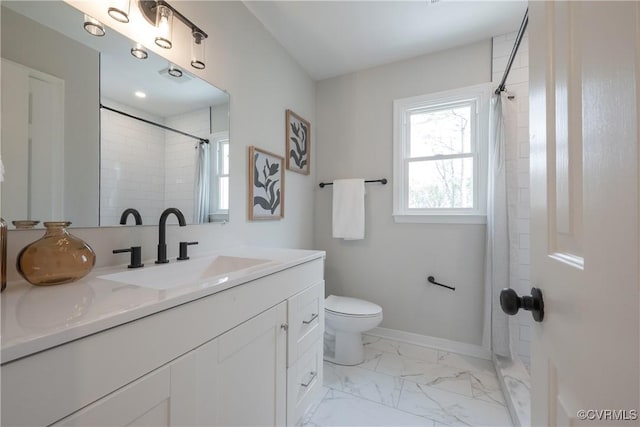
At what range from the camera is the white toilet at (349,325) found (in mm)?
1826

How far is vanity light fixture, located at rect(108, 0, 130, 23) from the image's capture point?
984mm

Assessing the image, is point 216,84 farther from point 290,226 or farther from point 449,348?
point 449,348

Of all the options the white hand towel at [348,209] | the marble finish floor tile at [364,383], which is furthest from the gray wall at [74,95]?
the white hand towel at [348,209]

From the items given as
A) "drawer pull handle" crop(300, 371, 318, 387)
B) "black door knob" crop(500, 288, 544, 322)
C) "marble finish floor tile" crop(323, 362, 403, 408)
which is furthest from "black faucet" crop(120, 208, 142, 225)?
"marble finish floor tile" crop(323, 362, 403, 408)

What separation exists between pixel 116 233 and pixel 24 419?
0.77m

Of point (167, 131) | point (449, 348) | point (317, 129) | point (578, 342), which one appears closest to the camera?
point (578, 342)

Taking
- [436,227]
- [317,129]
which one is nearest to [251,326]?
[436,227]

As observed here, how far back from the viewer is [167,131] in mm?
1255

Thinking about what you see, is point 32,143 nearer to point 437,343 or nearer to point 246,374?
point 246,374

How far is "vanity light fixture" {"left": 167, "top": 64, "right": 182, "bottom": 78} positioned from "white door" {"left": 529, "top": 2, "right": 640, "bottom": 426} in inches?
56.2

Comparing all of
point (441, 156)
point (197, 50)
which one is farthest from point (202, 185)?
point (441, 156)

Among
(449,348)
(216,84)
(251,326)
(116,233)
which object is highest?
(216,84)

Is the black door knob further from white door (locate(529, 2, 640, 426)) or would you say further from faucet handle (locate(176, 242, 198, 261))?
faucet handle (locate(176, 242, 198, 261))

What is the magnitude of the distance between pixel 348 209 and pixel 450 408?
1568mm
